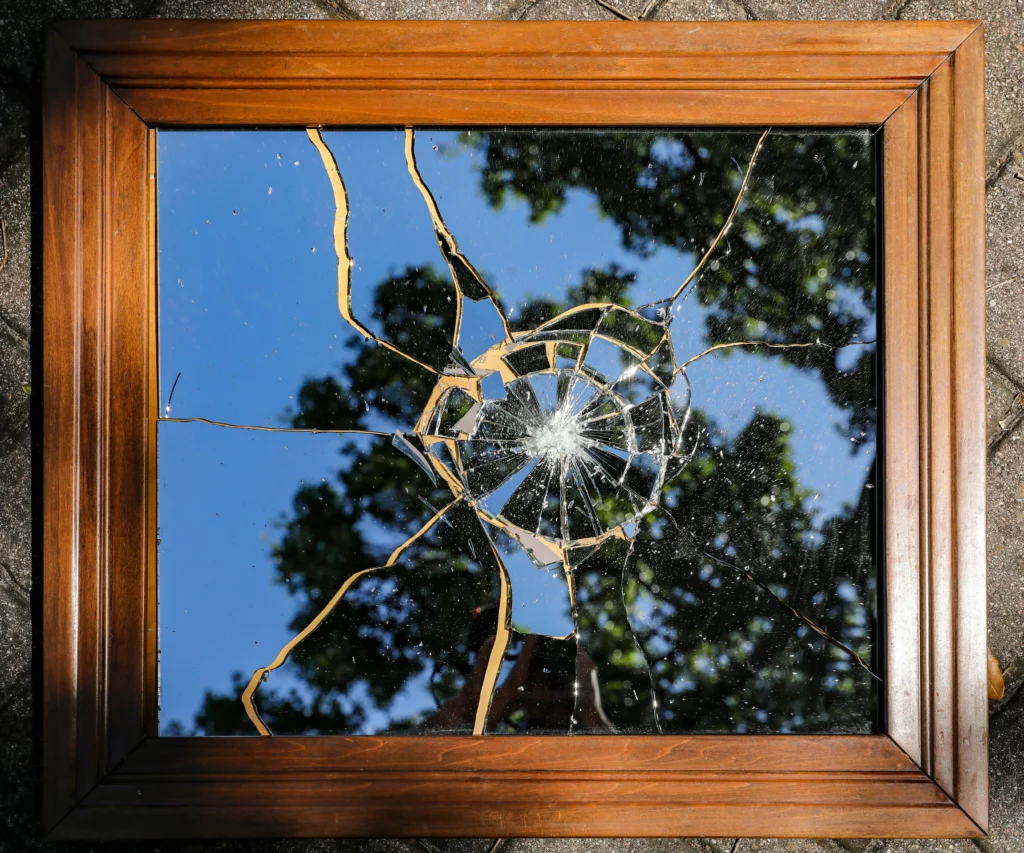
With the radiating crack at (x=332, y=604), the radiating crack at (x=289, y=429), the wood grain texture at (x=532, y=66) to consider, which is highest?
the wood grain texture at (x=532, y=66)

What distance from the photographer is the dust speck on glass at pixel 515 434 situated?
30.7 inches

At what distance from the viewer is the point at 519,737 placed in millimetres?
760

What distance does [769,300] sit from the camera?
78 cm

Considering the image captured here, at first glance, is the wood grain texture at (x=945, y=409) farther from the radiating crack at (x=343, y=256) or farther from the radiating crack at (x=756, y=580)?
the radiating crack at (x=343, y=256)

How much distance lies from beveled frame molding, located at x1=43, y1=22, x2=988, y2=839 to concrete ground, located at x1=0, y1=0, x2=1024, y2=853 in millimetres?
55

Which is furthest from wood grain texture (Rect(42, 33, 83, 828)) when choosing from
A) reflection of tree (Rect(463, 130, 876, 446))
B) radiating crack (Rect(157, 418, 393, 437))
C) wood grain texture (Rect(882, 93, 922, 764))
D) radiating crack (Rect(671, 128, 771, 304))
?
wood grain texture (Rect(882, 93, 922, 764))

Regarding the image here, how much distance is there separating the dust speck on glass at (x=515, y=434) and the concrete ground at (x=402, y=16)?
171 millimetres

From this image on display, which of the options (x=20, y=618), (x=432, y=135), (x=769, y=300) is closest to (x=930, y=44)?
(x=769, y=300)

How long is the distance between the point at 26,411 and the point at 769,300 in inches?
39.2

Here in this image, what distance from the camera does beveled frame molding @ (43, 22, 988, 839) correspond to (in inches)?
29.4

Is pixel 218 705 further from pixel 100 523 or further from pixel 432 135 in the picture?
pixel 432 135

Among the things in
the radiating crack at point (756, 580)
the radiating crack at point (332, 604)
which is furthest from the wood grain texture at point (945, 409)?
A: the radiating crack at point (332, 604)

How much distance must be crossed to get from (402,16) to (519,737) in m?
0.95

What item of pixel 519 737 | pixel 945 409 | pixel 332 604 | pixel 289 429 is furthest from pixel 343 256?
pixel 945 409
